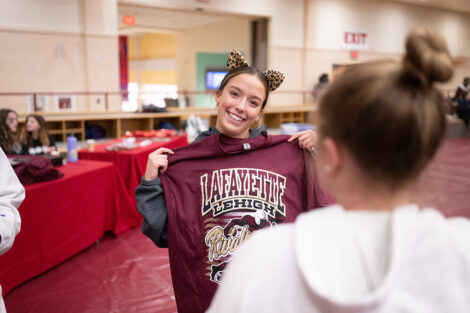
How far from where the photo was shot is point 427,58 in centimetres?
55

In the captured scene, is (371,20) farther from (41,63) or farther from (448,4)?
(41,63)

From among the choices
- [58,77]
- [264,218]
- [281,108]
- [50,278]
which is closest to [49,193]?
[50,278]

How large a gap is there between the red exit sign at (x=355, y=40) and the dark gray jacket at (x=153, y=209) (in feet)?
41.0

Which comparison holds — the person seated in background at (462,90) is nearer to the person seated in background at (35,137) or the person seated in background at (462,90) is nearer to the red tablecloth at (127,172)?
the red tablecloth at (127,172)

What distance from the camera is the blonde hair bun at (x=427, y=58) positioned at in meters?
0.55

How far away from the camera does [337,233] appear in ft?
1.85

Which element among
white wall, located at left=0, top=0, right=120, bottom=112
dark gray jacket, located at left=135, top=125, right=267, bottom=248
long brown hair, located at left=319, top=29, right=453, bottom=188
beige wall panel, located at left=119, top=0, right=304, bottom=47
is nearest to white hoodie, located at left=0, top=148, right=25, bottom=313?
dark gray jacket, located at left=135, top=125, right=267, bottom=248

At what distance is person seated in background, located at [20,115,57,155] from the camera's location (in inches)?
177

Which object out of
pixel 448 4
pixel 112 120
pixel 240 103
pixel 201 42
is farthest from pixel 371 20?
pixel 240 103

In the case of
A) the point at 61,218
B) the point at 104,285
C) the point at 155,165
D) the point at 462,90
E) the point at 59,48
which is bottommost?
the point at 104,285

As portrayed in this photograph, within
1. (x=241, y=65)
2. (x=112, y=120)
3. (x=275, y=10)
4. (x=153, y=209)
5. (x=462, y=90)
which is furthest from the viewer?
(x=275, y=10)

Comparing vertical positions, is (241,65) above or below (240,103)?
above

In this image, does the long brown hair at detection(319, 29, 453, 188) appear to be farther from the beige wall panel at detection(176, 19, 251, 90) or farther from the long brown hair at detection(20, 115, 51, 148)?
the beige wall panel at detection(176, 19, 251, 90)

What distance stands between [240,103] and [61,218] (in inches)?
93.8
